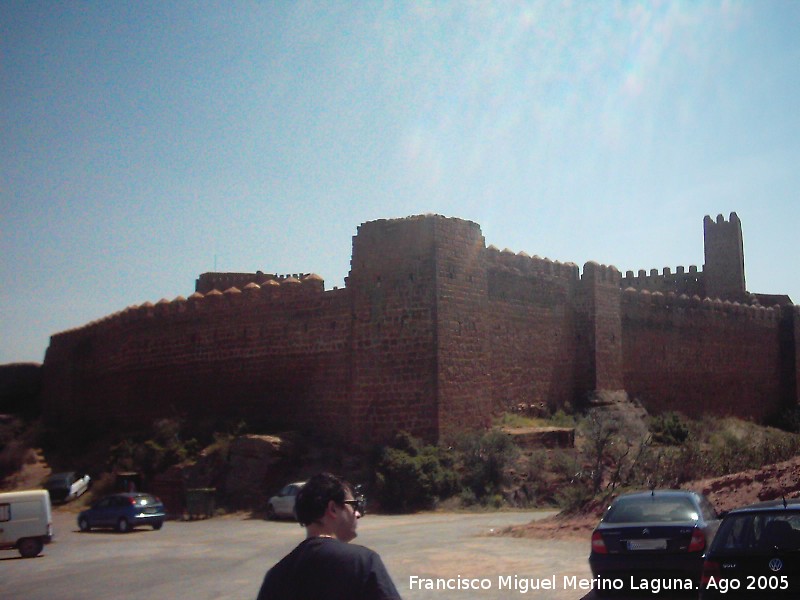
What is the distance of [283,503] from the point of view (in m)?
20.0

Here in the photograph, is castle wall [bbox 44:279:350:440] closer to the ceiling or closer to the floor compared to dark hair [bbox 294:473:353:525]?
closer to the ceiling

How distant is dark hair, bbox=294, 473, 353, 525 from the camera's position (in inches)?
162

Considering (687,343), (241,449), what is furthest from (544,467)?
(687,343)

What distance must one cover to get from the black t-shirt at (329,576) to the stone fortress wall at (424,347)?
18233 mm

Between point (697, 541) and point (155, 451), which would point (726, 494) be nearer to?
point (697, 541)

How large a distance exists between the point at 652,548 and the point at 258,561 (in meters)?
6.69

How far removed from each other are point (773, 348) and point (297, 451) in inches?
914

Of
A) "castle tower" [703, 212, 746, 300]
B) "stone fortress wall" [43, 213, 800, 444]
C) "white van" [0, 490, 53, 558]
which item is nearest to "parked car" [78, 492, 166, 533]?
"white van" [0, 490, 53, 558]

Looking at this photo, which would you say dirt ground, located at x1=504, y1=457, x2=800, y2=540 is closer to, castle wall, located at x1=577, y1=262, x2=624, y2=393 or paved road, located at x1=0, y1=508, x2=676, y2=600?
paved road, located at x1=0, y1=508, x2=676, y2=600

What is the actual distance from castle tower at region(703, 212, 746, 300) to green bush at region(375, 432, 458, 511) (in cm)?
2827

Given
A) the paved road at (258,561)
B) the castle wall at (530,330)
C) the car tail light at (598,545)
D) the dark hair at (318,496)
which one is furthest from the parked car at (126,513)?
the dark hair at (318,496)

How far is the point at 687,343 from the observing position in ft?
109

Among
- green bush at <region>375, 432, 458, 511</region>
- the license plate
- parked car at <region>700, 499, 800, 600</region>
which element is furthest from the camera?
green bush at <region>375, 432, 458, 511</region>

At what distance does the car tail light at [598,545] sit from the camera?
29.6 feet
